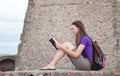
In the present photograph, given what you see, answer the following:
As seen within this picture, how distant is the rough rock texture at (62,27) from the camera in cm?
2369

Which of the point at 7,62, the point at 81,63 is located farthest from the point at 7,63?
the point at 81,63

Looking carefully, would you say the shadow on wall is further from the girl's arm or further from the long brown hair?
the girl's arm

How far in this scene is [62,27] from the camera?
967 inches

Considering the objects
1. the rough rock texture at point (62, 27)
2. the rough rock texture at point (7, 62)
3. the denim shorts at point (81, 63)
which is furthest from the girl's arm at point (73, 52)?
the rough rock texture at point (7, 62)

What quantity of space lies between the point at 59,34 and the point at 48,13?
1.42m

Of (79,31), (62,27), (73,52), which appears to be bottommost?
(62,27)

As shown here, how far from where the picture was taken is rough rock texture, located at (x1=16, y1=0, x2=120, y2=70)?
77.7 feet

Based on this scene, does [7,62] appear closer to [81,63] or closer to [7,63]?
[7,63]

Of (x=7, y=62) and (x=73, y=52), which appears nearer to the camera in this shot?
(x=73, y=52)

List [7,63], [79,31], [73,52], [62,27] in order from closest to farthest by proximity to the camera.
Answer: [73,52] < [79,31] < [62,27] < [7,63]

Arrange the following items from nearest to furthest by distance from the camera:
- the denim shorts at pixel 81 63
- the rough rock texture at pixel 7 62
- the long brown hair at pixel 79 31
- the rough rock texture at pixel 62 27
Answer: the denim shorts at pixel 81 63
the long brown hair at pixel 79 31
the rough rock texture at pixel 62 27
the rough rock texture at pixel 7 62

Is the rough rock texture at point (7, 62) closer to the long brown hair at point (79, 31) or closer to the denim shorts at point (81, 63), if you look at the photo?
the long brown hair at point (79, 31)

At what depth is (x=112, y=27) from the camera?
939 inches

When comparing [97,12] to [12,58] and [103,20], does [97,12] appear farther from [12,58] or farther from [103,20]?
[12,58]
